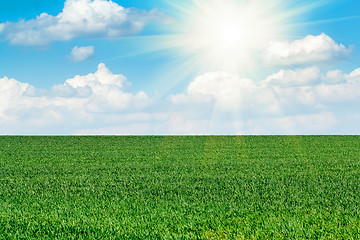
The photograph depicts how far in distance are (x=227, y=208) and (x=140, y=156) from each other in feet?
23.8

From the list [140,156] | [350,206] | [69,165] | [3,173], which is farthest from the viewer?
[140,156]

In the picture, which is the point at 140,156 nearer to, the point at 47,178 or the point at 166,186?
the point at 47,178

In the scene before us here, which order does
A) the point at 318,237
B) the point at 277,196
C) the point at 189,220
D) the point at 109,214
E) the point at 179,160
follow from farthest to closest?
the point at 179,160 < the point at 277,196 < the point at 109,214 < the point at 189,220 < the point at 318,237

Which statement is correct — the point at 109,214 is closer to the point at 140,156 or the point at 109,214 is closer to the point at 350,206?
the point at 350,206

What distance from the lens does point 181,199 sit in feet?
21.2

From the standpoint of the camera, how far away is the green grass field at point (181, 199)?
16.2 feet

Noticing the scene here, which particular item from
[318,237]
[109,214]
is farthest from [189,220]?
[318,237]

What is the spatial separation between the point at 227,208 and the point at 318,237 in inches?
62.1

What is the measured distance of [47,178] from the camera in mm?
8867

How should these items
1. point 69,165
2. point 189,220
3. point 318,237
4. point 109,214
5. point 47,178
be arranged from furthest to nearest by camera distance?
point 69,165, point 47,178, point 109,214, point 189,220, point 318,237

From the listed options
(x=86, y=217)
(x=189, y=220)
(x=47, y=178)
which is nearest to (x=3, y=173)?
(x=47, y=178)

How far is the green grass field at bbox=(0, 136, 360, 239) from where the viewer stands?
4.94 m

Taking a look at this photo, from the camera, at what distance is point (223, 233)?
483cm

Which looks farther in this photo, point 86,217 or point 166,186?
point 166,186
